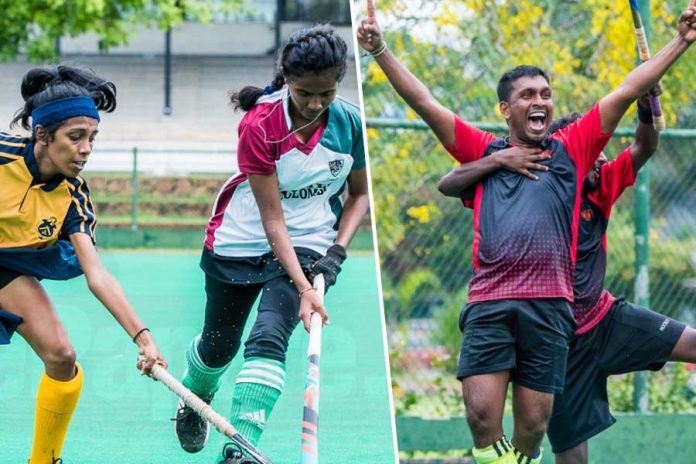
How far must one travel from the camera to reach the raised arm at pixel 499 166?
186 inches

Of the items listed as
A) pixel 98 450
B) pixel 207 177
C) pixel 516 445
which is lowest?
pixel 207 177

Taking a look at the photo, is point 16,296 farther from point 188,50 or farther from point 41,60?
point 188,50

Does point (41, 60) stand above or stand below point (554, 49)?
below

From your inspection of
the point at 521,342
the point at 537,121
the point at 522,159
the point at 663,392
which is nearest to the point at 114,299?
the point at 521,342

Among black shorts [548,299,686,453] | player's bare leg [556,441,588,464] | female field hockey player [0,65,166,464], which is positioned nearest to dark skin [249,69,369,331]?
female field hockey player [0,65,166,464]

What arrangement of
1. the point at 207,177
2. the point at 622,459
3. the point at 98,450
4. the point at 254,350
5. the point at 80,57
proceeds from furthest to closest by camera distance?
the point at 80,57 < the point at 207,177 < the point at 622,459 < the point at 98,450 < the point at 254,350

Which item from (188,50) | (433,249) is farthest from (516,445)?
(188,50)

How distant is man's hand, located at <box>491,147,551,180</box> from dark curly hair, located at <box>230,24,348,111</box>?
2.45 ft

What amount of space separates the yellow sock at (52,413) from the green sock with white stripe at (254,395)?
2.50ft

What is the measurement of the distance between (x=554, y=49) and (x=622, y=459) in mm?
2829

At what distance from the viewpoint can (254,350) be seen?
4.61 m

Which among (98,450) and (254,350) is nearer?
(254,350)

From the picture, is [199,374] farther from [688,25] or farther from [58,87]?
[688,25]

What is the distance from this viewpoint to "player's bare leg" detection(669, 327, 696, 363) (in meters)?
5.21
